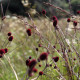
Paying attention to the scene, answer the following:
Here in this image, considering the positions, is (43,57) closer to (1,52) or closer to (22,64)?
(1,52)

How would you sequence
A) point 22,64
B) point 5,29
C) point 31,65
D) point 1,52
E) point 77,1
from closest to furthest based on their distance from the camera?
point 31,65, point 1,52, point 22,64, point 5,29, point 77,1

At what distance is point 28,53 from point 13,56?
9.6 inches

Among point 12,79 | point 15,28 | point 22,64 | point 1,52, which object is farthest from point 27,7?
point 15,28

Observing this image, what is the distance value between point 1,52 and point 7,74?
0.72 m

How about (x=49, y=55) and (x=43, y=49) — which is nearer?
(x=49, y=55)

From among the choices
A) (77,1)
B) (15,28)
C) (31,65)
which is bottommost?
(77,1)

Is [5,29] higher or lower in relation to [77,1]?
higher

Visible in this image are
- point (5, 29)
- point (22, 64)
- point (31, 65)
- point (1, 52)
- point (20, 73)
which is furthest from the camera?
point (5, 29)

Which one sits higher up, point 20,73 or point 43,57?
point 43,57

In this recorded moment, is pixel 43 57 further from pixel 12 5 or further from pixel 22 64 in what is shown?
pixel 12 5

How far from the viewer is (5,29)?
8.48 feet

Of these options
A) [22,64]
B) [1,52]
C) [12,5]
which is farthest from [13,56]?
[12,5]

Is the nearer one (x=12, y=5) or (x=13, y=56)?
(x=13, y=56)

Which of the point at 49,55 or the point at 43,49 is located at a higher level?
the point at 49,55
